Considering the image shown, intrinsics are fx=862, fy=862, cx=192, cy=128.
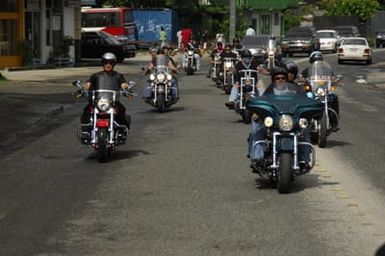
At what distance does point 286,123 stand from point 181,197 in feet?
4.85

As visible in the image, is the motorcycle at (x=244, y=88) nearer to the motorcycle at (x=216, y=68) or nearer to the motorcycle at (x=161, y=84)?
the motorcycle at (x=161, y=84)

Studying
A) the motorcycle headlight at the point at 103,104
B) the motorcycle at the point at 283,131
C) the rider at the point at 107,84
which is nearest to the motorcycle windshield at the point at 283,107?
the motorcycle at the point at 283,131

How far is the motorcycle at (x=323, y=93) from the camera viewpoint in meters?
14.2

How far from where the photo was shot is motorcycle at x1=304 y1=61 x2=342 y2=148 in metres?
14.2

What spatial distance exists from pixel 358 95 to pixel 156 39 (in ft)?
115

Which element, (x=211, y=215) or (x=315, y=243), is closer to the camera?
(x=315, y=243)

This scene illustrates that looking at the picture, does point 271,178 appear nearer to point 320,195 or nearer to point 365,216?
point 320,195

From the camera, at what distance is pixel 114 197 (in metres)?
9.94

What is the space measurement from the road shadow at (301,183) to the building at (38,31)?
25878 mm

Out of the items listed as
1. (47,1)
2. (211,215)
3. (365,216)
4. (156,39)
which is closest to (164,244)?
(211,215)

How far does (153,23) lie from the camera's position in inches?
2383

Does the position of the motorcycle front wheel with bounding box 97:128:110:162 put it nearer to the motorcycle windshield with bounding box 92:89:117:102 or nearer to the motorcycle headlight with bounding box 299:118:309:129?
the motorcycle windshield with bounding box 92:89:117:102

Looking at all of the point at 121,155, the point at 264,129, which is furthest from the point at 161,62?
the point at 264,129

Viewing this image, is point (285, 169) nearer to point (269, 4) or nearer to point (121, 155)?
point (121, 155)
